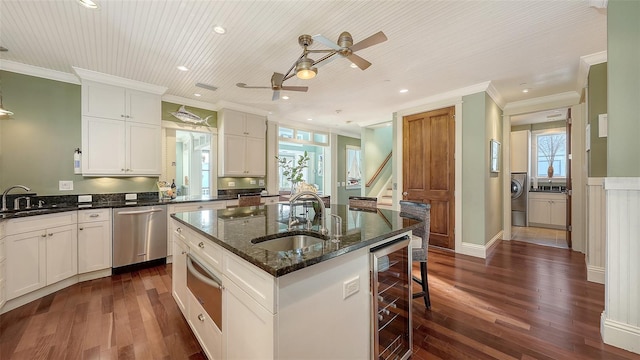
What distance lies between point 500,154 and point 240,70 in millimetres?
4847

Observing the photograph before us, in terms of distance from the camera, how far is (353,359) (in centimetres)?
131

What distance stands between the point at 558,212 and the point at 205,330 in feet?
24.9

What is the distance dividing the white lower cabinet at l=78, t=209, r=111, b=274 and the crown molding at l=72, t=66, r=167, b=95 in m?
1.78

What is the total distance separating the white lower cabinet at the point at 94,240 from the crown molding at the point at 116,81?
178cm

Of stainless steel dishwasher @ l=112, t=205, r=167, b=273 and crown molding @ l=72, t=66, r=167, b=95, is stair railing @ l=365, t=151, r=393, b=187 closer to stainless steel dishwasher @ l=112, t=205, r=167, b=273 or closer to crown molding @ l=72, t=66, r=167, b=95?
stainless steel dishwasher @ l=112, t=205, r=167, b=273

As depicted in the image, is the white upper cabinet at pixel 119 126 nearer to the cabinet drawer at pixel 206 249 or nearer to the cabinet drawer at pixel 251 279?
the cabinet drawer at pixel 206 249

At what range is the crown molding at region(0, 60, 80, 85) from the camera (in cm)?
293

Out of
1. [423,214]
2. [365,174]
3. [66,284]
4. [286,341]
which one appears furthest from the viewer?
[365,174]

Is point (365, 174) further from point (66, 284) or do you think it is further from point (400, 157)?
point (66, 284)

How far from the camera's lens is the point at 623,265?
5.97 ft

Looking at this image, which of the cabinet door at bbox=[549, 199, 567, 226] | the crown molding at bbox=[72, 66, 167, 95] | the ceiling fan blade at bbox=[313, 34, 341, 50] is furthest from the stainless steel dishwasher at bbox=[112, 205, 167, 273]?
the cabinet door at bbox=[549, 199, 567, 226]

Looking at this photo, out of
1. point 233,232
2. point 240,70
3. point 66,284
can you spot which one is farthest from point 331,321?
point 66,284

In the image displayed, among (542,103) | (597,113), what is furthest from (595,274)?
(542,103)

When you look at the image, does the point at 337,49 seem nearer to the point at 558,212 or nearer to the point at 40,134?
the point at 40,134
